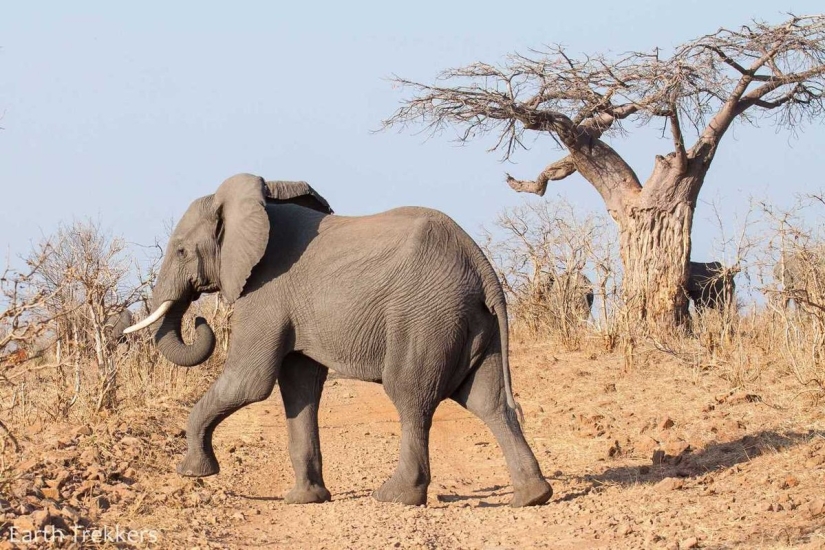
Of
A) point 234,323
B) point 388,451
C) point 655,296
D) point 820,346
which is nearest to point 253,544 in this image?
point 234,323

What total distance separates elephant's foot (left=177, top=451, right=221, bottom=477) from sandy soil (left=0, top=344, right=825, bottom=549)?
142 millimetres

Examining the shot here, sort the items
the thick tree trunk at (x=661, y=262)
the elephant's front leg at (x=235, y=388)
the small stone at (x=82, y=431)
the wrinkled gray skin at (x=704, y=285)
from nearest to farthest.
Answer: the elephant's front leg at (x=235, y=388) < the small stone at (x=82, y=431) < the thick tree trunk at (x=661, y=262) < the wrinkled gray skin at (x=704, y=285)

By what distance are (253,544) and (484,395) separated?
6.13 ft

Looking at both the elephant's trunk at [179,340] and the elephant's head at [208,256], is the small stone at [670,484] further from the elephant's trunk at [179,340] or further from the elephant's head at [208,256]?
the elephant's trunk at [179,340]

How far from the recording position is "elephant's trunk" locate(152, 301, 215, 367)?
26.0 ft

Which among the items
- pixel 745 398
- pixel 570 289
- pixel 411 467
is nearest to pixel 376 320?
pixel 411 467

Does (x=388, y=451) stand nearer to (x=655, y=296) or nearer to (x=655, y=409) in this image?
(x=655, y=409)

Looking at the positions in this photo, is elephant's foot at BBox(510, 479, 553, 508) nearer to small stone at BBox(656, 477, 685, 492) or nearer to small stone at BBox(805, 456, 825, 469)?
small stone at BBox(656, 477, 685, 492)

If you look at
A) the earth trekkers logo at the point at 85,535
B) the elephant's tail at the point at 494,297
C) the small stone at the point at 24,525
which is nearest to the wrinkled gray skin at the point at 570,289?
the elephant's tail at the point at 494,297

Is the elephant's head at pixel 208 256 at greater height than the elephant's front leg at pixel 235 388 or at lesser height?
greater

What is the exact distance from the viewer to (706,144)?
1568 centimetres

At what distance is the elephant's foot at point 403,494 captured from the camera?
7348 mm

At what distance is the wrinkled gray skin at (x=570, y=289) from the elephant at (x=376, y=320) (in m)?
8.56

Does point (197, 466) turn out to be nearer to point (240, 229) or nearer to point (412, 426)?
point (412, 426)
